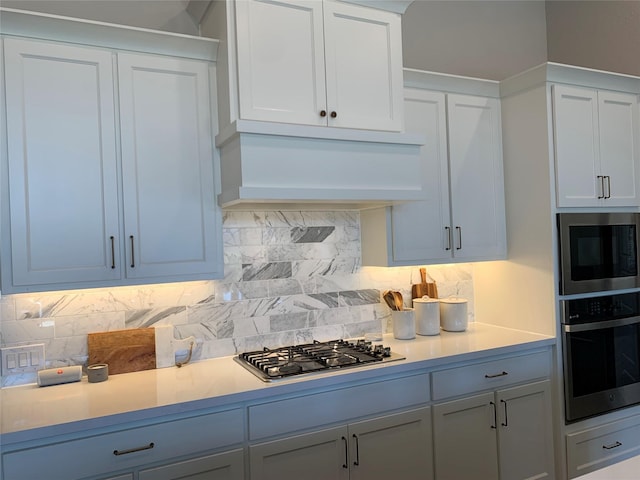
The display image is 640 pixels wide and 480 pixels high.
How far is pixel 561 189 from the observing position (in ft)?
8.89

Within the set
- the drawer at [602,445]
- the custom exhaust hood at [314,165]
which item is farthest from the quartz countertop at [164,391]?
the custom exhaust hood at [314,165]

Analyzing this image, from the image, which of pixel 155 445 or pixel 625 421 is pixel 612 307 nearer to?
pixel 625 421

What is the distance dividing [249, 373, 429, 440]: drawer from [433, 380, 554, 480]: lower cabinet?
0.60 feet

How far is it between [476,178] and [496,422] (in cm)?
132

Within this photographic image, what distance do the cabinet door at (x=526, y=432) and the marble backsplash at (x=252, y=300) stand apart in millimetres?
772

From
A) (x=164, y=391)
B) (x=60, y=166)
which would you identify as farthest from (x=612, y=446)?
(x=60, y=166)

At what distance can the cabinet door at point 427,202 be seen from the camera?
2697 millimetres

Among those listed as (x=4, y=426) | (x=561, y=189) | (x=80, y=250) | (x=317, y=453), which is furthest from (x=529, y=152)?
(x=4, y=426)

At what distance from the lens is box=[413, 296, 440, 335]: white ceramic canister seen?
9.43 ft

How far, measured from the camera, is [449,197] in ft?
9.23

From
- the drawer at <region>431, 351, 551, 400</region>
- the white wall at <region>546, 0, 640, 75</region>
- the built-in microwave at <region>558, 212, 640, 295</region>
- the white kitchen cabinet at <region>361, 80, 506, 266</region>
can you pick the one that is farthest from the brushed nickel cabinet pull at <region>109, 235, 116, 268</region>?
the white wall at <region>546, 0, 640, 75</region>

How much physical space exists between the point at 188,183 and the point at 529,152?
1.86 metres

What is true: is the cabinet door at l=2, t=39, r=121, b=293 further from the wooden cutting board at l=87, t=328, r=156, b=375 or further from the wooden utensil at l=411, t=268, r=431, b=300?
the wooden utensil at l=411, t=268, r=431, b=300

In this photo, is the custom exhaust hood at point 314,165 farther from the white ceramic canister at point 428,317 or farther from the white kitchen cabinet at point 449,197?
the white ceramic canister at point 428,317
